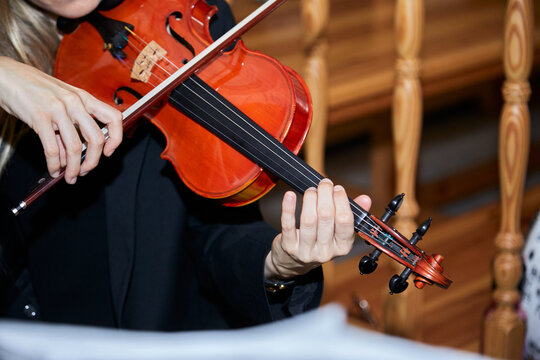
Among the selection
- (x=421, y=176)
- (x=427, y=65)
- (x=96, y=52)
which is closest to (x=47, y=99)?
(x=96, y=52)

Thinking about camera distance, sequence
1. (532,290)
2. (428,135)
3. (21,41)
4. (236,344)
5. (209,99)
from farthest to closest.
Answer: (428,135), (532,290), (21,41), (209,99), (236,344)

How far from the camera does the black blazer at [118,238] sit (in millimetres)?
935

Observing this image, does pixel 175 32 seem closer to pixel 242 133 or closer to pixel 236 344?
pixel 242 133

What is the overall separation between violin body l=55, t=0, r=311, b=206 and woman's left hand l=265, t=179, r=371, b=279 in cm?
9

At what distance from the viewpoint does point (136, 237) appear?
3.15 ft

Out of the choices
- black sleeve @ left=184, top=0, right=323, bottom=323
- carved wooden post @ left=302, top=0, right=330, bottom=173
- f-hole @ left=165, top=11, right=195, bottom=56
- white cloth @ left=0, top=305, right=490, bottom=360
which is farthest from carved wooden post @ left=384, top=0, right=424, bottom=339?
white cloth @ left=0, top=305, right=490, bottom=360

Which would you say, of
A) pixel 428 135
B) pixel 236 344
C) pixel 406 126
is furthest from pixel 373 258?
pixel 428 135

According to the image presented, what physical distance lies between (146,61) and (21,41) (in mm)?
196

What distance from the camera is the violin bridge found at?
843 millimetres

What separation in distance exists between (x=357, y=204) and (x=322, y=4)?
0.56 metres

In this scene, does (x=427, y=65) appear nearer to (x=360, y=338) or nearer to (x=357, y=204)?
(x=357, y=204)

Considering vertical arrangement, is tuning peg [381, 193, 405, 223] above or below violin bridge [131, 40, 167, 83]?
below

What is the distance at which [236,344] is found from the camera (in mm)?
373

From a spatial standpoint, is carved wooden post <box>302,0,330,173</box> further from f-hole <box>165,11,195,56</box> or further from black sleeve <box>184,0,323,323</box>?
f-hole <box>165,11,195,56</box>
